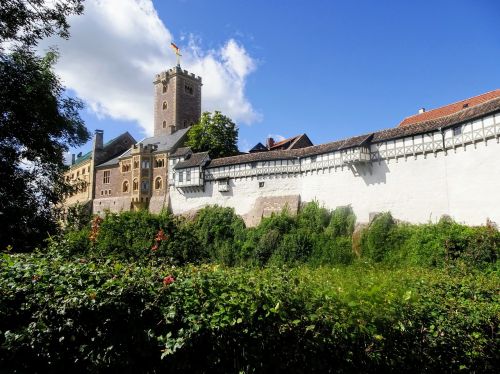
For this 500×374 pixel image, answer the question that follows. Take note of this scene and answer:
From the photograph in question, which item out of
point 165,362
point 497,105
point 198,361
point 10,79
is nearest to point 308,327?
point 198,361

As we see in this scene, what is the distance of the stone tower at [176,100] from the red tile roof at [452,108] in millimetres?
31817

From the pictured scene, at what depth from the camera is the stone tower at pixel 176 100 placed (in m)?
60.0

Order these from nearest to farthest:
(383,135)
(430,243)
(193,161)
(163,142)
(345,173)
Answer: (430,243), (383,135), (345,173), (193,161), (163,142)

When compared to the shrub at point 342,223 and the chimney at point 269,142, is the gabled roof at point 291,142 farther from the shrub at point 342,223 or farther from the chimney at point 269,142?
the shrub at point 342,223

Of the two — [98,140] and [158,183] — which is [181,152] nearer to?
[158,183]

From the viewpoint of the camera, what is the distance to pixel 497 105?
2511 cm

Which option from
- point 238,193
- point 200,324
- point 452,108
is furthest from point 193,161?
point 200,324

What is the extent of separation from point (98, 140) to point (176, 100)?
1233 centimetres

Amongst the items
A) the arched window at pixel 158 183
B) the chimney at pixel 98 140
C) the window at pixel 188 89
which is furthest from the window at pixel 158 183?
the window at pixel 188 89

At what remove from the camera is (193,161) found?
148 feet

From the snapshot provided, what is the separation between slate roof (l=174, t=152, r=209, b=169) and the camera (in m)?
44.7

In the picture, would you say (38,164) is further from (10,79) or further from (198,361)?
(198,361)

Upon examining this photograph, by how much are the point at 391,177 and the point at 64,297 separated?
2984cm

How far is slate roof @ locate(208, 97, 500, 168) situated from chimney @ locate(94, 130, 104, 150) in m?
22.7
